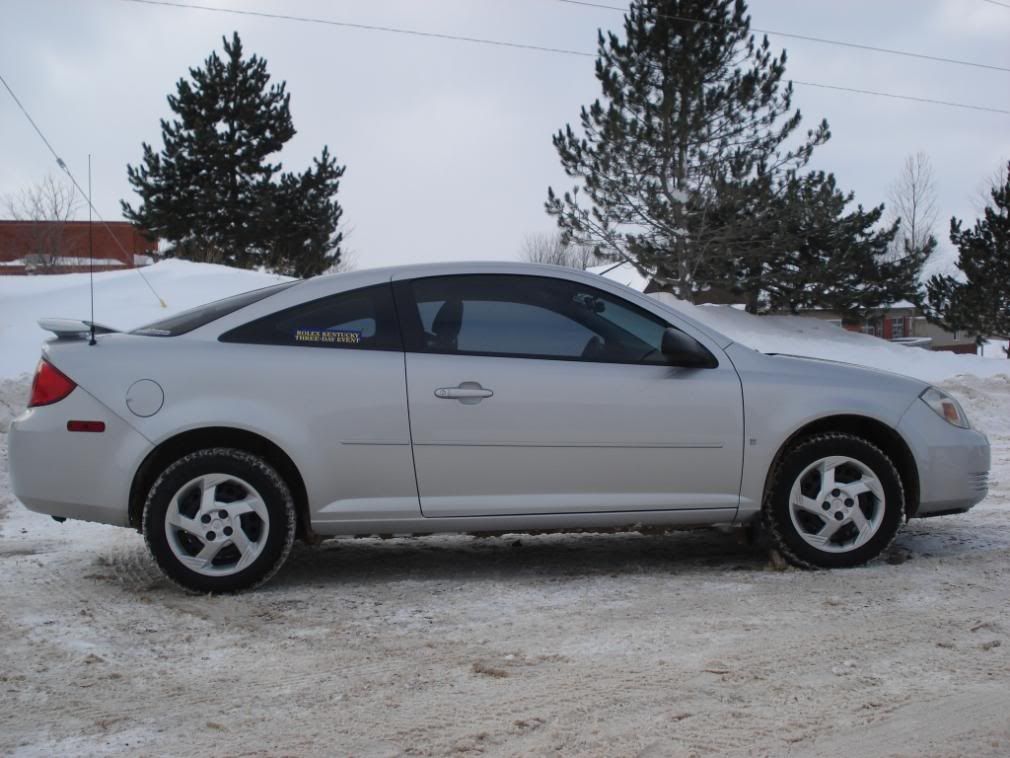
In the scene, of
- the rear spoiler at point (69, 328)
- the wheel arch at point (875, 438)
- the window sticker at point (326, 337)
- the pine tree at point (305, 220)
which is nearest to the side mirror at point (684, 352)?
the wheel arch at point (875, 438)

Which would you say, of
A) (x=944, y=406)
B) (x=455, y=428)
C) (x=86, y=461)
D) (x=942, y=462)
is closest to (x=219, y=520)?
(x=86, y=461)

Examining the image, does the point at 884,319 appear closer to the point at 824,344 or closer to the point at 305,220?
the point at 824,344

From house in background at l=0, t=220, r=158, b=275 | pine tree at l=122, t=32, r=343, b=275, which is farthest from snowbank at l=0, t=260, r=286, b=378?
house in background at l=0, t=220, r=158, b=275

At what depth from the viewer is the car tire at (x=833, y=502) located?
511 centimetres

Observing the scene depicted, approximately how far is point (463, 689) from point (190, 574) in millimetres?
1806

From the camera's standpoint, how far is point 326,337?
4980 millimetres

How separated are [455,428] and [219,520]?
1.16m

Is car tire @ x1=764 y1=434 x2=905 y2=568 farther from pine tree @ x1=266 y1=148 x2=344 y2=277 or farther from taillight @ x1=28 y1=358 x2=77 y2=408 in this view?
pine tree @ x1=266 y1=148 x2=344 y2=277

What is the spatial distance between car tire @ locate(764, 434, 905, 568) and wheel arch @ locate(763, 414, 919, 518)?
6 cm

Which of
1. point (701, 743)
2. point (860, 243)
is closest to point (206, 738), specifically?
point (701, 743)

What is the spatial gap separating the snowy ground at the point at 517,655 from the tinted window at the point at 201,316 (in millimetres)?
1235

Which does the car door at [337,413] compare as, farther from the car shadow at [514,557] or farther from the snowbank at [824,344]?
the snowbank at [824,344]

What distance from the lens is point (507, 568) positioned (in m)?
5.48

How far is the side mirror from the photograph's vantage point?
5.01 meters
